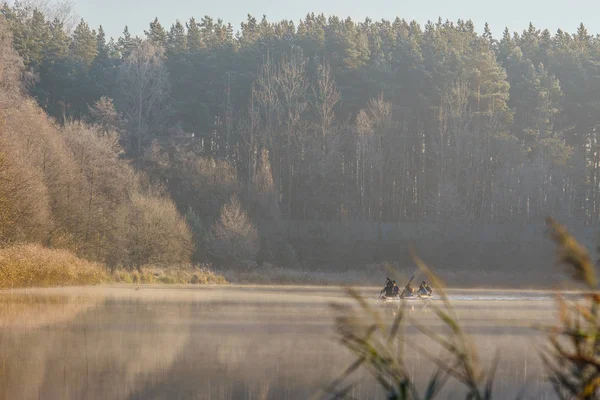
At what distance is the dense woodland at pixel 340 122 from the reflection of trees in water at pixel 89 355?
145ft

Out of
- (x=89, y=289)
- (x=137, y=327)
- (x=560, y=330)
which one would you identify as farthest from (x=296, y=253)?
(x=560, y=330)

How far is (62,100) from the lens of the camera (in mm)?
80562

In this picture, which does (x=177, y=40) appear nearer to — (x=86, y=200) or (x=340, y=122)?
(x=340, y=122)

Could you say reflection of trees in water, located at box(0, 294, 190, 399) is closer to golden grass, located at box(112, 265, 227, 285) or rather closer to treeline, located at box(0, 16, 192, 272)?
treeline, located at box(0, 16, 192, 272)

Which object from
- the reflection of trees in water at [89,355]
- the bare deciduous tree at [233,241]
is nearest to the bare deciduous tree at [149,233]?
the bare deciduous tree at [233,241]

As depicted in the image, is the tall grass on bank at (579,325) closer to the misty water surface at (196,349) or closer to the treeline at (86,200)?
the misty water surface at (196,349)

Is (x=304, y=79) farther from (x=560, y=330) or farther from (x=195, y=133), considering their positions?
(x=560, y=330)

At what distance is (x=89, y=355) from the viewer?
16578mm

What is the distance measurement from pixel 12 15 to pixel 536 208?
1786 inches

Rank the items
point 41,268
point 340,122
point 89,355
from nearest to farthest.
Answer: point 89,355
point 41,268
point 340,122

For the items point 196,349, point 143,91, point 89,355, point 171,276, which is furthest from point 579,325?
point 143,91

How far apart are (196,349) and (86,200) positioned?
116 ft

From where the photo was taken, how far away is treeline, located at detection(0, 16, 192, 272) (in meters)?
46.8

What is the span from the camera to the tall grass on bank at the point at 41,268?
36.7m
